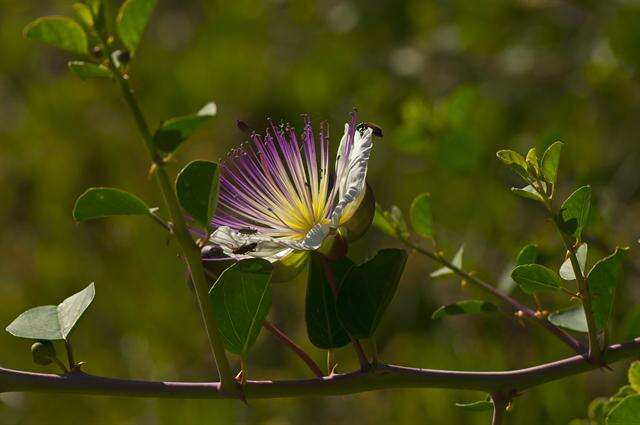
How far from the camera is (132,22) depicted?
0.87 metres

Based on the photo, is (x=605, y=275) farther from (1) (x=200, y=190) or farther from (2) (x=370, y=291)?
(1) (x=200, y=190)

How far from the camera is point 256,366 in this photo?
300 centimetres

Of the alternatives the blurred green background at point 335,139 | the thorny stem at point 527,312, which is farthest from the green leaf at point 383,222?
the blurred green background at point 335,139

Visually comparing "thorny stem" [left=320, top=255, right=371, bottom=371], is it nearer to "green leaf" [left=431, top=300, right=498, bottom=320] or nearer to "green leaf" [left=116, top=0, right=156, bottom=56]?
"green leaf" [left=431, top=300, right=498, bottom=320]

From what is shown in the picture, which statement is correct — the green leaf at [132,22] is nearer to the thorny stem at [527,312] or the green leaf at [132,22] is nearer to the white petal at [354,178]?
the white petal at [354,178]

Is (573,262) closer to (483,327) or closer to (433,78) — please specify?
(483,327)

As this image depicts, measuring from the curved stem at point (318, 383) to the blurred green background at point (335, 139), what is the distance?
2.85ft

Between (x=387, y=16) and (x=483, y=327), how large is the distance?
1.17 metres

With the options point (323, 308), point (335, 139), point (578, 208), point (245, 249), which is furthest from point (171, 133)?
point (335, 139)

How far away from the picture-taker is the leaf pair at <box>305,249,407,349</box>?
949mm

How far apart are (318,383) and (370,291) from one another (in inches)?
4.1

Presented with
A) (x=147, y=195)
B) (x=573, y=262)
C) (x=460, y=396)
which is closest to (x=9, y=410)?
(x=147, y=195)

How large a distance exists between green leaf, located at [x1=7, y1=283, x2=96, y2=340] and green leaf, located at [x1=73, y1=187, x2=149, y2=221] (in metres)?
0.14

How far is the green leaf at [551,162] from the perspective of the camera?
3.01ft
